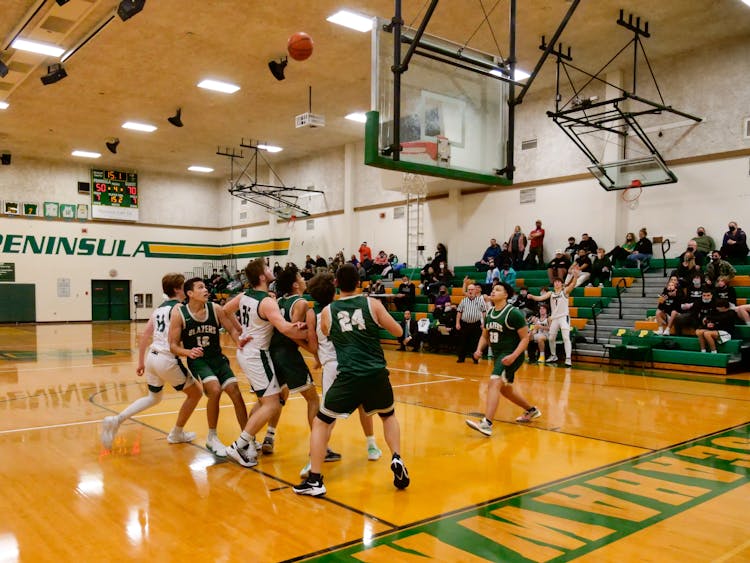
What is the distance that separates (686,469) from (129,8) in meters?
10.3

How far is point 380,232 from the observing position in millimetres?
22156

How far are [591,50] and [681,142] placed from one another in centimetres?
304

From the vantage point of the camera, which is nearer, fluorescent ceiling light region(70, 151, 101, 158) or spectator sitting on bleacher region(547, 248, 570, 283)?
spectator sitting on bleacher region(547, 248, 570, 283)

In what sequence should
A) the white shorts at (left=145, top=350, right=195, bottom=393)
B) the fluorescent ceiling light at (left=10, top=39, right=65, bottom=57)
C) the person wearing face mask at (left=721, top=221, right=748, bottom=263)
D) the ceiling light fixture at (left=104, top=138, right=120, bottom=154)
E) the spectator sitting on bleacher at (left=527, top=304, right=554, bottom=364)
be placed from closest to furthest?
the white shorts at (left=145, top=350, right=195, bottom=393) → the spectator sitting on bleacher at (left=527, top=304, right=554, bottom=364) → the fluorescent ceiling light at (left=10, top=39, right=65, bottom=57) → the person wearing face mask at (left=721, top=221, right=748, bottom=263) → the ceiling light fixture at (left=104, top=138, right=120, bottom=154)

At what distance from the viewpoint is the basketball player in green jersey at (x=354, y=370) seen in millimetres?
4273

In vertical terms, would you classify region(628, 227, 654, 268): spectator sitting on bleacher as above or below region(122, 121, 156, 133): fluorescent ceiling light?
below

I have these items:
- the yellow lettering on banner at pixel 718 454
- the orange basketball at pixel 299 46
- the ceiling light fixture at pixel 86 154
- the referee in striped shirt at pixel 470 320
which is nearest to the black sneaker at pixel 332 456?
the yellow lettering on banner at pixel 718 454

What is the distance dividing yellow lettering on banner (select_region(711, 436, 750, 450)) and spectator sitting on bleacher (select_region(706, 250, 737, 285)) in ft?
22.4

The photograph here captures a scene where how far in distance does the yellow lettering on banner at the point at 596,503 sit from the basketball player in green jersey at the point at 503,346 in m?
1.62

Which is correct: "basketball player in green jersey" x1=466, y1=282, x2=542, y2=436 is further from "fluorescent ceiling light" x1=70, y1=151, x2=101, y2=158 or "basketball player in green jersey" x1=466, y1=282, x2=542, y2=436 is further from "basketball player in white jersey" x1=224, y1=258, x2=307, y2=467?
"fluorescent ceiling light" x1=70, y1=151, x2=101, y2=158

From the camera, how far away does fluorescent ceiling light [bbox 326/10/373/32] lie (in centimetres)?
1192

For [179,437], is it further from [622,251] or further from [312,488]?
[622,251]

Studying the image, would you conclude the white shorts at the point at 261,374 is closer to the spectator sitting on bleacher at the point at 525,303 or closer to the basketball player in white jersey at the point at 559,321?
the basketball player in white jersey at the point at 559,321

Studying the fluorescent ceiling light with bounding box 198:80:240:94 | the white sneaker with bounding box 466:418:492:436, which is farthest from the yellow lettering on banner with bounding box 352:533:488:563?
the fluorescent ceiling light with bounding box 198:80:240:94
